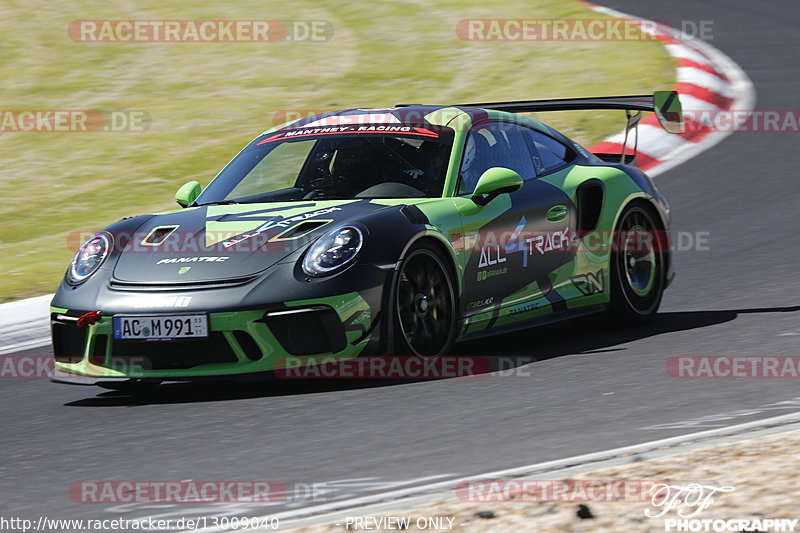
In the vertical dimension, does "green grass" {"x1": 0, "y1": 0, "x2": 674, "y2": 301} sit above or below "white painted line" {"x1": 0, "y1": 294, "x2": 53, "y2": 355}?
above

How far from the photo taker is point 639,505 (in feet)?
13.3

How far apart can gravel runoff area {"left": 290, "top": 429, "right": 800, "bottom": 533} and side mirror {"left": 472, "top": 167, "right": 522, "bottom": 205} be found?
2.69 metres

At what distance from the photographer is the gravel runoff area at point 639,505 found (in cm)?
391

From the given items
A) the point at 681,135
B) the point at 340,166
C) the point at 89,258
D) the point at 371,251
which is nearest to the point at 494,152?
the point at 340,166

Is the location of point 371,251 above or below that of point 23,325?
above

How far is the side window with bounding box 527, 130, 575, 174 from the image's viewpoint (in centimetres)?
789

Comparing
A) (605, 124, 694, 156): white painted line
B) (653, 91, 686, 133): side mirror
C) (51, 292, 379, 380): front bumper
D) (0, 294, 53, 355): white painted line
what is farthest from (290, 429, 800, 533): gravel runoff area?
(605, 124, 694, 156): white painted line

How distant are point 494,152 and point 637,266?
4.04 feet

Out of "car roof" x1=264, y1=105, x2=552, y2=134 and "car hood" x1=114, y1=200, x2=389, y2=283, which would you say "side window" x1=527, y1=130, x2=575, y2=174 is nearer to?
"car roof" x1=264, y1=105, x2=552, y2=134

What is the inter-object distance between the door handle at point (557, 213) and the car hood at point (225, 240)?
1147 millimetres

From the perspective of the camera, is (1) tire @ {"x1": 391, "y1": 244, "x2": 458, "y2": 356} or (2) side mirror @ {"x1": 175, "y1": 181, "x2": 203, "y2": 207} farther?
(2) side mirror @ {"x1": 175, "y1": 181, "x2": 203, "y2": 207}

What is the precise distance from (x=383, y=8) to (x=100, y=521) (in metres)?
16.7

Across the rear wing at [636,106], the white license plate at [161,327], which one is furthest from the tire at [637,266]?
the white license plate at [161,327]

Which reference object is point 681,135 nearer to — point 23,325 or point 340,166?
point 340,166
